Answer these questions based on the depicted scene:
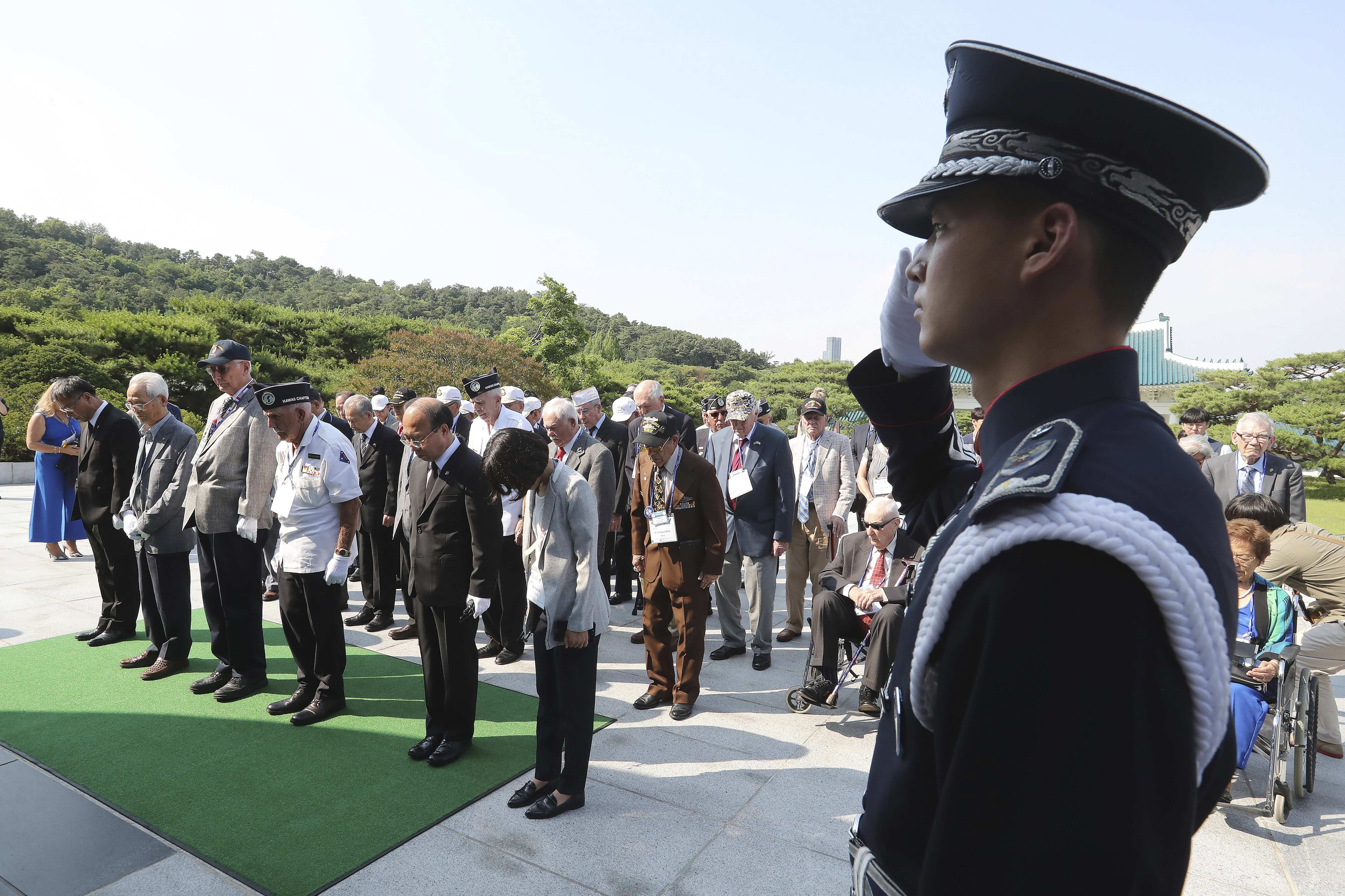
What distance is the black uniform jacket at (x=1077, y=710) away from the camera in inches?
20.6

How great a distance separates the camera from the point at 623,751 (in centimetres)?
404

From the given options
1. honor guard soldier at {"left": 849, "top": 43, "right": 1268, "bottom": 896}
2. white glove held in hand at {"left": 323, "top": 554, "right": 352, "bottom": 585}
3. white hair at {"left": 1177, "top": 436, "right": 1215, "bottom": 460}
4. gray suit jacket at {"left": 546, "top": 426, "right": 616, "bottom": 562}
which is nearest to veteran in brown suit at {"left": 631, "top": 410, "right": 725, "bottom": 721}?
gray suit jacket at {"left": 546, "top": 426, "right": 616, "bottom": 562}

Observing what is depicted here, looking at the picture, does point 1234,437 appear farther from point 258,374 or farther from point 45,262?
point 45,262

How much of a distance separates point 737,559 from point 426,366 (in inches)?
740

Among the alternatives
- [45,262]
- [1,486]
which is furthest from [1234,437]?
[45,262]

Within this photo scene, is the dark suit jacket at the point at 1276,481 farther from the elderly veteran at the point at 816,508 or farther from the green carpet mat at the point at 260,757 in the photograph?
the green carpet mat at the point at 260,757

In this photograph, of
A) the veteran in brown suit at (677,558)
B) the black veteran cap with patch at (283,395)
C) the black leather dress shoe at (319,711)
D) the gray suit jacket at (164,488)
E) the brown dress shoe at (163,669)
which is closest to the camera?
the black veteran cap with patch at (283,395)

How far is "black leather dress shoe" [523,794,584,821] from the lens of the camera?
3.29 metres

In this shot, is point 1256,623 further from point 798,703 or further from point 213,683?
point 213,683

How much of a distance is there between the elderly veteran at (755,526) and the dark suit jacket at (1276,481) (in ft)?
11.9

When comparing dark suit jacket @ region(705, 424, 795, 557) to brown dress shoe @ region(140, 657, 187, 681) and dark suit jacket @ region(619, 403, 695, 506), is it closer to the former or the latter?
dark suit jacket @ region(619, 403, 695, 506)

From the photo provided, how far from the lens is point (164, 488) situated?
485cm

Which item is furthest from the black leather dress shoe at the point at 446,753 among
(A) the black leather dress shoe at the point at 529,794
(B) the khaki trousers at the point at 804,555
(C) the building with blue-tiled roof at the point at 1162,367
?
(C) the building with blue-tiled roof at the point at 1162,367

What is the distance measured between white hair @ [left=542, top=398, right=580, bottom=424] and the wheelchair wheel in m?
2.32
